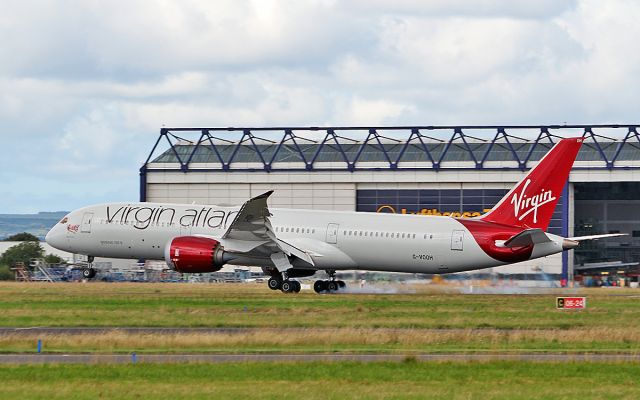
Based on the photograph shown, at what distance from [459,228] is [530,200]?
400cm

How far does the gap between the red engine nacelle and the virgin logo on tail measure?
15772 millimetres

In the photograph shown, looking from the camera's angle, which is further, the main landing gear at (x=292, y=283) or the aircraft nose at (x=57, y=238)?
the aircraft nose at (x=57, y=238)

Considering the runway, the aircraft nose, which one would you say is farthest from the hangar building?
the runway

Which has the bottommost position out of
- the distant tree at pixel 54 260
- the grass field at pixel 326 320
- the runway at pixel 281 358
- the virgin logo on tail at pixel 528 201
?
the runway at pixel 281 358

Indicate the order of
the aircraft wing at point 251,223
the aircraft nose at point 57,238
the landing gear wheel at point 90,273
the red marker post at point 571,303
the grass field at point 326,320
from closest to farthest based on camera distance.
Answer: the grass field at point 326,320, the red marker post at point 571,303, the aircraft wing at point 251,223, the landing gear wheel at point 90,273, the aircraft nose at point 57,238

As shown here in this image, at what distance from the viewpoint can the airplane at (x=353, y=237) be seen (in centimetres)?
6097

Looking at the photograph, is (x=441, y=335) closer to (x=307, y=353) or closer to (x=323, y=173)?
(x=307, y=353)

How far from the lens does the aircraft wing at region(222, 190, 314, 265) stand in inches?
2394

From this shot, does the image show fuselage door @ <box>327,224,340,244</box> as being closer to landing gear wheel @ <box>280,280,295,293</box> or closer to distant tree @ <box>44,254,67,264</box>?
landing gear wheel @ <box>280,280,295,293</box>

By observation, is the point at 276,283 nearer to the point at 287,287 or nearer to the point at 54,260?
the point at 287,287

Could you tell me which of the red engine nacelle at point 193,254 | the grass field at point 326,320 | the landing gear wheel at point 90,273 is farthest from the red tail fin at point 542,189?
the landing gear wheel at point 90,273

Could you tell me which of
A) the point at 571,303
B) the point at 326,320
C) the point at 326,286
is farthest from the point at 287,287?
the point at 326,320

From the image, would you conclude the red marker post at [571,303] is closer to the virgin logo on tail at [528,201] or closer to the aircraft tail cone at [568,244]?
the aircraft tail cone at [568,244]

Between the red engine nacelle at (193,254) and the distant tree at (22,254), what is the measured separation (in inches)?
2312
